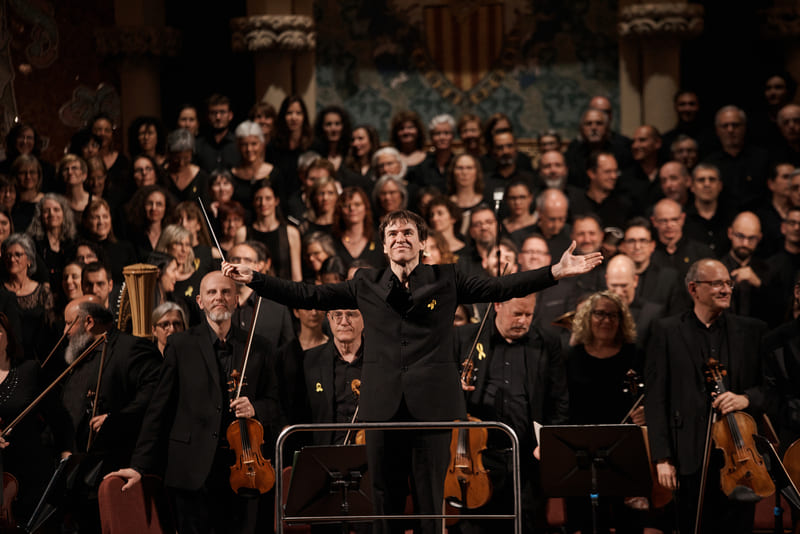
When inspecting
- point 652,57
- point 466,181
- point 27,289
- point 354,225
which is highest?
point 652,57

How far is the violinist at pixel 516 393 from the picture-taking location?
5117mm

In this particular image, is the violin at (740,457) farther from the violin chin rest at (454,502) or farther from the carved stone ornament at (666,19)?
the carved stone ornament at (666,19)

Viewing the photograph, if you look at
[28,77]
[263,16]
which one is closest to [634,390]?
[263,16]

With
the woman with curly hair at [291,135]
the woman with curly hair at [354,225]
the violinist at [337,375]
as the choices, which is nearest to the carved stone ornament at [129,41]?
the woman with curly hair at [291,135]

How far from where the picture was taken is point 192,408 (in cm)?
503

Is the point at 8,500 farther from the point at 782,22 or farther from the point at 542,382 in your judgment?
the point at 782,22

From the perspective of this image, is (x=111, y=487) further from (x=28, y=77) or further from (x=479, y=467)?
(x=28, y=77)

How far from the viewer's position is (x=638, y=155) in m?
7.33

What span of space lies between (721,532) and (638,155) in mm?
2943

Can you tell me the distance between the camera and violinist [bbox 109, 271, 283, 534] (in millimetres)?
4945

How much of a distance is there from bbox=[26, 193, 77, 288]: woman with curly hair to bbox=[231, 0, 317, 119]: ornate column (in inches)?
108

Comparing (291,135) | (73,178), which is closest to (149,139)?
(73,178)

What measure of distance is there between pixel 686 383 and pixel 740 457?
42 centimetres

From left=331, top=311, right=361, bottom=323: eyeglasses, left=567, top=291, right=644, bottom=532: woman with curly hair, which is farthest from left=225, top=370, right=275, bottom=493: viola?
left=567, top=291, right=644, bottom=532: woman with curly hair
